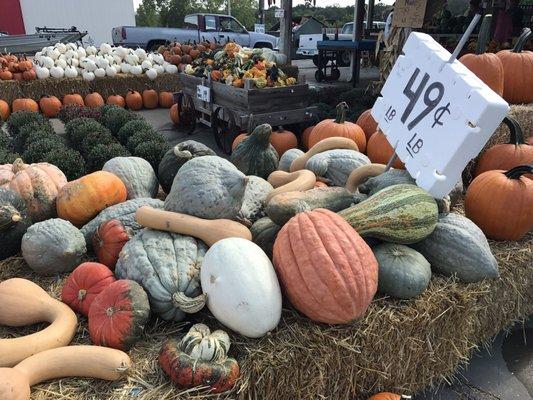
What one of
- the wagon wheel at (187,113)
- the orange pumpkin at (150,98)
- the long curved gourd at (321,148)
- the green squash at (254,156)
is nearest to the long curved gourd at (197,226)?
the green squash at (254,156)

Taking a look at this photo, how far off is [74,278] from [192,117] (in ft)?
20.6

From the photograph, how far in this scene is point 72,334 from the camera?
1.63 m

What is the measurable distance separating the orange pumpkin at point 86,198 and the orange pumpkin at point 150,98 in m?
8.42

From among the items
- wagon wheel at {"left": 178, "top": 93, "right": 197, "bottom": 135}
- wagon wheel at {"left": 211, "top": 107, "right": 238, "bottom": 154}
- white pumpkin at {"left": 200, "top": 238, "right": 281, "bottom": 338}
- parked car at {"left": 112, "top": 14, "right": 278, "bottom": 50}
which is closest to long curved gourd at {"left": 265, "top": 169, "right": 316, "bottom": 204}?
white pumpkin at {"left": 200, "top": 238, "right": 281, "bottom": 338}

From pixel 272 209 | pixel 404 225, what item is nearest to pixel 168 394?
pixel 272 209

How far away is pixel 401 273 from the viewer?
176 centimetres

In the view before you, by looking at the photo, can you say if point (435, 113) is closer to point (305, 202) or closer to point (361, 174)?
point (361, 174)

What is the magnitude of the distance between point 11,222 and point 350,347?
1750 millimetres

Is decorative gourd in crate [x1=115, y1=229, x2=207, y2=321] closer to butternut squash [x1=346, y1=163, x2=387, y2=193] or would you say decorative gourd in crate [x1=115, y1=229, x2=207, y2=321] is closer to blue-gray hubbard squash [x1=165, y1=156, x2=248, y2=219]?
blue-gray hubbard squash [x1=165, y1=156, x2=248, y2=219]

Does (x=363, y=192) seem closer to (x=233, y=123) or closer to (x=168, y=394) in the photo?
(x=168, y=394)

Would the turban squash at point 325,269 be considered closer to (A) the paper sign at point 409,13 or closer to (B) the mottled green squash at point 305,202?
(B) the mottled green squash at point 305,202

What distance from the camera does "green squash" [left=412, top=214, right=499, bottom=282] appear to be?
1.95 metres

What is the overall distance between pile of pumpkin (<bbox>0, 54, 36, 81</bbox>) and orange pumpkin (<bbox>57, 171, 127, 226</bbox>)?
8.59 meters

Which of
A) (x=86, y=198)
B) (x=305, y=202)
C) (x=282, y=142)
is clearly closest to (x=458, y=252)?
(x=305, y=202)
